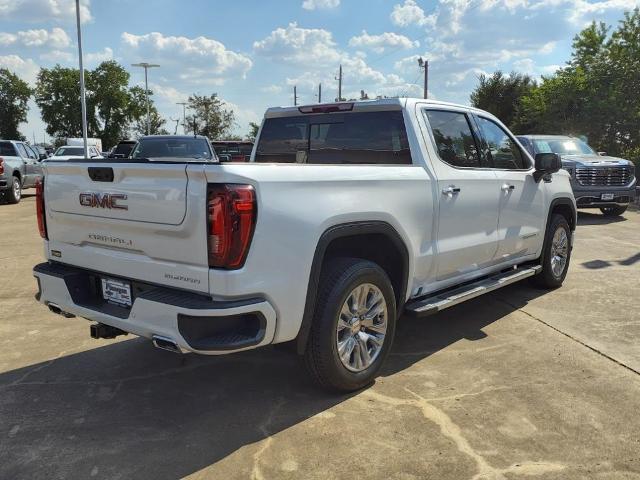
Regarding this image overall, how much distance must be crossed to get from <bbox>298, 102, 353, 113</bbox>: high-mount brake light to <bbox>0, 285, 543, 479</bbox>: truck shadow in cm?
193

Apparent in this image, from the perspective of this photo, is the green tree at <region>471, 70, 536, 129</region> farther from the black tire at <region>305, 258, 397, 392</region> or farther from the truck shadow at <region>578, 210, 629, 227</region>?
the black tire at <region>305, 258, 397, 392</region>

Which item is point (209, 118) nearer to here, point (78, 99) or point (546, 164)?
point (78, 99)

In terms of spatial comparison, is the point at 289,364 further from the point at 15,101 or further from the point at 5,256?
the point at 15,101

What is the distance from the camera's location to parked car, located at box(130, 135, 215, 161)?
11.5 metres

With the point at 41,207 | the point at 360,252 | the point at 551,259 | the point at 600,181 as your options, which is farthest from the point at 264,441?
the point at 600,181

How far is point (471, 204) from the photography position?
4535 mm

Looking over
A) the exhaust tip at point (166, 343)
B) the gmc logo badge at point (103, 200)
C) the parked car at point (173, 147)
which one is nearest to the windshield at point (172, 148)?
the parked car at point (173, 147)

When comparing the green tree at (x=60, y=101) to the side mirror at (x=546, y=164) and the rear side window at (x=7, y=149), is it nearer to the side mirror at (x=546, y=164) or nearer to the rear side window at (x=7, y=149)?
the rear side window at (x=7, y=149)

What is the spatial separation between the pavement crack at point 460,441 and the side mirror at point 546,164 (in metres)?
2.80

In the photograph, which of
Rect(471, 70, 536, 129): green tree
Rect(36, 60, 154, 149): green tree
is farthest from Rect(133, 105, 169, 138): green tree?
Rect(471, 70, 536, 129): green tree

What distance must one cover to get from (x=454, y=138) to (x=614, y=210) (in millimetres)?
10427

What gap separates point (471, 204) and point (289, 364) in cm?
186

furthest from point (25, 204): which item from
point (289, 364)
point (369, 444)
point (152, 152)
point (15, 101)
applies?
point (15, 101)

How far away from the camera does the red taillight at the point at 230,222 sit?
2.85 m
